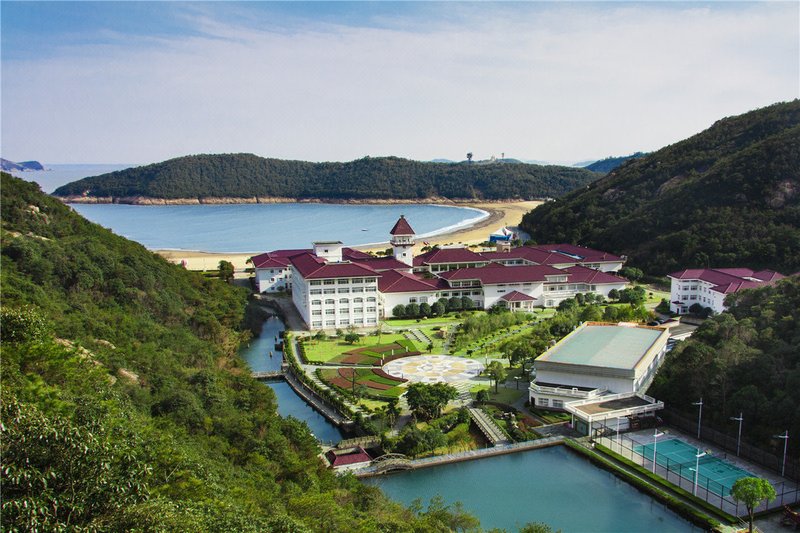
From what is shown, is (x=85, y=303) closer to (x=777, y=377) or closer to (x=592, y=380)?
(x=592, y=380)

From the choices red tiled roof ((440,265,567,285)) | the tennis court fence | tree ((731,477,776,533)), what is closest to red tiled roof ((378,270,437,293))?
red tiled roof ((440,265,567,285))

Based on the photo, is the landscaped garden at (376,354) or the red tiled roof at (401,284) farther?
the red tiled roof at (401,284)

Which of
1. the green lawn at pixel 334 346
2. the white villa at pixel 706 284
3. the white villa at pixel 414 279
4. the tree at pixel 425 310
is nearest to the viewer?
the green lawn at pixel 334 346

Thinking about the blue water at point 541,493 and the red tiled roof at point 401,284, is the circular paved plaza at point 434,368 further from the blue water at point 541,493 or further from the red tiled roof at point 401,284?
the red tiled roof at point 401,284

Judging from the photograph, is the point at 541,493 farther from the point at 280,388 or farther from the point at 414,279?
the point at 414,279

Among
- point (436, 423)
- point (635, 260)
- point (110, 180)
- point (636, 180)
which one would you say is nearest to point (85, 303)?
point (436, 423)

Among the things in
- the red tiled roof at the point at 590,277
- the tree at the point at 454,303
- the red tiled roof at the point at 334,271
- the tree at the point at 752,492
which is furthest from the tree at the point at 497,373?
the red tiled roof at the point at 590,277

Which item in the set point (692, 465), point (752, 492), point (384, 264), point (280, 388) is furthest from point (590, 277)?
point (752, 492)

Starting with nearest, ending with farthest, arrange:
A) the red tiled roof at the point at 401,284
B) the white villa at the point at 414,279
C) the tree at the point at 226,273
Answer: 1. the white villa at the point at 414,279
2. the red tiled roof at the point at 401,284
3. the tree at the point at 226,273
